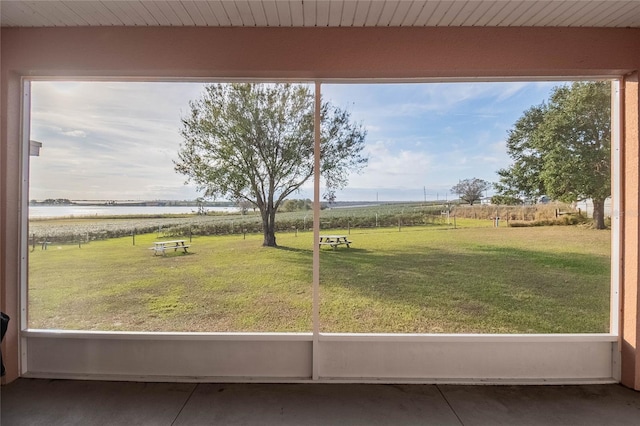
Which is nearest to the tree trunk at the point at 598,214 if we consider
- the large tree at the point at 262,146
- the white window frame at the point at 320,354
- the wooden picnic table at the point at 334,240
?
the white window frame at the point at 320,354

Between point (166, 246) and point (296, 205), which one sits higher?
point (296, 205)

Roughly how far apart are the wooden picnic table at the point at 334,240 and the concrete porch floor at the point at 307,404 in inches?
43.5

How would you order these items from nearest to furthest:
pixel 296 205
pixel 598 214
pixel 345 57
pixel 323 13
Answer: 1. pixel 323 13
2. pixel 345 57
3. pixel 598 214
4. pixel 296 205

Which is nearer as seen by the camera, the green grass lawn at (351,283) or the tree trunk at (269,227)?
the green grass lawn at (351,283)

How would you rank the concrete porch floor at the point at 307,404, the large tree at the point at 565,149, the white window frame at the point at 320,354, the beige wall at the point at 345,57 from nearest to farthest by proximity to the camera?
the concrete porch floor at the point at 307,404 < the beige wall at the point at 345,57 < the white window frame at the point at 320,354 < the large tree at the point at 565,149

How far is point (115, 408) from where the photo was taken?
1926 mm

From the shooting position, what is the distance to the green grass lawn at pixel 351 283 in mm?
2418

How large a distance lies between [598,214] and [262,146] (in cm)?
294

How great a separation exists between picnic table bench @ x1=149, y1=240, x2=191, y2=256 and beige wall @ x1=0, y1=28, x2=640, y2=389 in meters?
0.98

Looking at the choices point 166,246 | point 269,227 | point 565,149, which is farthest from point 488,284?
point 166,246

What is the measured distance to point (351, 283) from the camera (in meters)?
2.64

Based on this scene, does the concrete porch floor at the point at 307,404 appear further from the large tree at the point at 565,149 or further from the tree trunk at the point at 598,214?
the large tree at the point at 565,149

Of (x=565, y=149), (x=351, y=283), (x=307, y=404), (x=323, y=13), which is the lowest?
(x=307, y=404)

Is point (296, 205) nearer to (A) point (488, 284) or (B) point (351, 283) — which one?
(B) point (351, 283)
